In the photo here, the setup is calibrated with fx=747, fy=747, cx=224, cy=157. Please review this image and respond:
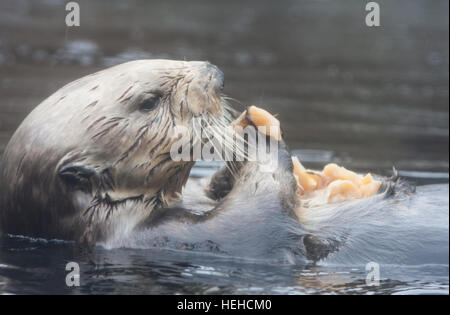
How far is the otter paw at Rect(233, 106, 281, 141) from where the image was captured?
163 inches

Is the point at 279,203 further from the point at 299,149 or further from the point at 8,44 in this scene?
the point at 8,44

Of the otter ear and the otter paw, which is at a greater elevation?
the otter paw

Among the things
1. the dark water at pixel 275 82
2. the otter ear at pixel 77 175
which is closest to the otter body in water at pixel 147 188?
the otter ear at pixel 77 175

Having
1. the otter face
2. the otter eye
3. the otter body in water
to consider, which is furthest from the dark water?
the otter eye

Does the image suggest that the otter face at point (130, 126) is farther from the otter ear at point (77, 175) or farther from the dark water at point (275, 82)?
the dark water at point (275, 82)

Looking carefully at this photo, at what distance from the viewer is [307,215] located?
409 cm

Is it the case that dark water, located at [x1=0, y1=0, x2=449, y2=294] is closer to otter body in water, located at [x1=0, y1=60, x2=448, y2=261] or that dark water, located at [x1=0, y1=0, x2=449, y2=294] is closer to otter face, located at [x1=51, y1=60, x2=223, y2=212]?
otter body in water, located at [x1=0, y1=60, x2=448, y2=261]

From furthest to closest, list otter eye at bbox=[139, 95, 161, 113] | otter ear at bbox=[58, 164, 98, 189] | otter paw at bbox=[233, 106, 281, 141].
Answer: otter paw at bbox=[233, 106, 281, 141] → otter eye at bbox=[139, 95, 161, 113] → otter ear at bbox=[58, 164, 98, 189]

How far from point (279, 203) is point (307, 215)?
30cm

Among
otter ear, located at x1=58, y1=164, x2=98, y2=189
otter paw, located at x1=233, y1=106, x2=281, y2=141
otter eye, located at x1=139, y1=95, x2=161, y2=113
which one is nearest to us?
otter ear, located at x1=58, y1=164, x2=98, y2=189

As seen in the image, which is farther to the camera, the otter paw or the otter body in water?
the otter paw

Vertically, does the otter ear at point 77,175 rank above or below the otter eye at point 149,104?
below

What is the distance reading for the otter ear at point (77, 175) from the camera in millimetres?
3727

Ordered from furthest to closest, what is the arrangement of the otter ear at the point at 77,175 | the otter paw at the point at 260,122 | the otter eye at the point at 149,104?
the otter paw at the point at 260,122, the otter eye at the point at 149,104, the otter ear at the point at 77,175
